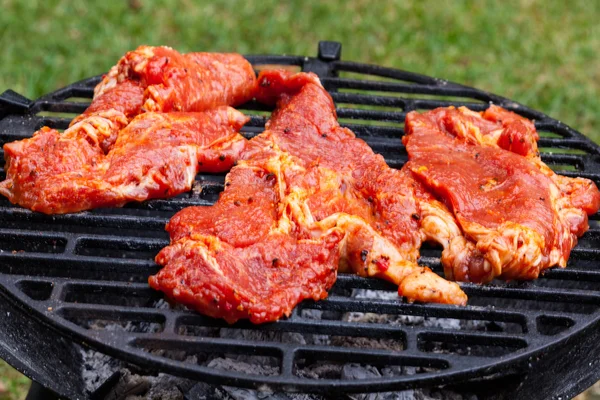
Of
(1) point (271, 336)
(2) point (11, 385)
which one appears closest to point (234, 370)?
(1) point (271, 336)

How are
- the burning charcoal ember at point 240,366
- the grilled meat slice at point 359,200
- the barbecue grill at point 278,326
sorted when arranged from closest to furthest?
the barbecue grill at point 278,326 → the grilled meat slice at point 359,200 → the burning charcoal ember at point 240,366

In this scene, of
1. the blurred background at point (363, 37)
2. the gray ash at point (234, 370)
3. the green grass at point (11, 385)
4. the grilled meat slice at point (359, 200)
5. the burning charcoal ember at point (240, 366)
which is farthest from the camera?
the blurred background at point (363, 37)

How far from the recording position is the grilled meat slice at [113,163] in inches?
120

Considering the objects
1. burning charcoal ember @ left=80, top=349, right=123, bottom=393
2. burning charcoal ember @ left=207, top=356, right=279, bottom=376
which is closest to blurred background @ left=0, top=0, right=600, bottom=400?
burning charcoal ember @ left=80, top=349, right=123, bottom=393

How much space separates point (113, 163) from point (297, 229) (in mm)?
967

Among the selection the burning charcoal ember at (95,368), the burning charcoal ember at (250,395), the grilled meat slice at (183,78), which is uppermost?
the grilled meat slice at (183,78)

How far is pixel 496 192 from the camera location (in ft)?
10.4

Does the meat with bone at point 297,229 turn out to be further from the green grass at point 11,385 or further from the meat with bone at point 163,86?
the green grass at point 11,385

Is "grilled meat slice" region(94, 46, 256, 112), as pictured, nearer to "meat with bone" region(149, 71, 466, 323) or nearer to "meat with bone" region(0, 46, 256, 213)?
"meat with bone" region(0, 46, 256, 213)

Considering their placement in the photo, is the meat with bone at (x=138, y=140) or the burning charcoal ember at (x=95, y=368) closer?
the meat with bone at (x=138, y=140)

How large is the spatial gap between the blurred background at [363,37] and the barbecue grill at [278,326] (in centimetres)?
334

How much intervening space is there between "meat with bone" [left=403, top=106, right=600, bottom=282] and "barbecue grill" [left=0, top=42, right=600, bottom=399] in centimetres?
11

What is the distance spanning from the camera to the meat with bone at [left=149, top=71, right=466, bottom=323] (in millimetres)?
2662

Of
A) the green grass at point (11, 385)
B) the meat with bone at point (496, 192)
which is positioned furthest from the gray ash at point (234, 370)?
the green grass at point (11, 385)
